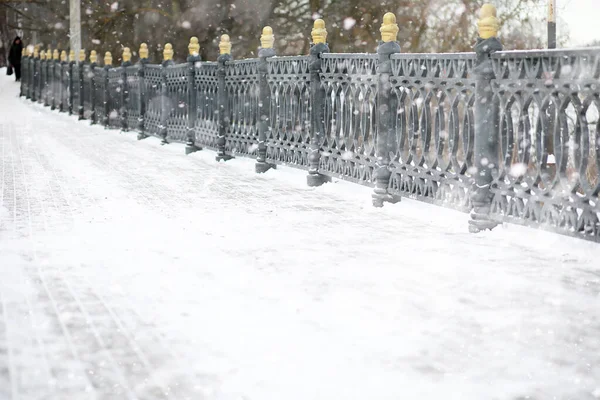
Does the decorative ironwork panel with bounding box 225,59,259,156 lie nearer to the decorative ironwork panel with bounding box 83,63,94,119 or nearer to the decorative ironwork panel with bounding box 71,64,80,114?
the decorative ironwork panel with bounding box 83,63,94,119

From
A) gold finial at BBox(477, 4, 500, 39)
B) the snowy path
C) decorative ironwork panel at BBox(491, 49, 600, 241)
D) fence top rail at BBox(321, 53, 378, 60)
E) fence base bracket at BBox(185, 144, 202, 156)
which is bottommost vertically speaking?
the snowy path

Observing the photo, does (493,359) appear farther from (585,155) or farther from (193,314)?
(585,155)

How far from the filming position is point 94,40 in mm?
37000

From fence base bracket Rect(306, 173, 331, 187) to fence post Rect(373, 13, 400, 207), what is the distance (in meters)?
1.77

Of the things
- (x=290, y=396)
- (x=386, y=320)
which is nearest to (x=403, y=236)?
(x=386, y=320)

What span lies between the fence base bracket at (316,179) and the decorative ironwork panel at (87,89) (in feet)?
53.3

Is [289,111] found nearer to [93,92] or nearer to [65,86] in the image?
[93,92]

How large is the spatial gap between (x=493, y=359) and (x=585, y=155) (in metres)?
3.27

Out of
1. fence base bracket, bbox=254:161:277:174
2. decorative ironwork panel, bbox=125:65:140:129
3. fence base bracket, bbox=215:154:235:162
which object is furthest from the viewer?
decorative ironwork panel, bbox=125:65:140:129

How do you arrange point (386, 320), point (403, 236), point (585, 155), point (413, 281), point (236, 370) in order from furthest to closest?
1. point (403, 236)
2. point (585, 155)
3. point (413, 281)
4. point (386, 320)
5. point (236, 370)

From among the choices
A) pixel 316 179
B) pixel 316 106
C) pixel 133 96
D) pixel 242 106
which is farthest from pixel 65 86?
pixel 316 179

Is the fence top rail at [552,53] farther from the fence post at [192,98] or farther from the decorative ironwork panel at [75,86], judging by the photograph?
the decorative ironwork panel at [75,86]

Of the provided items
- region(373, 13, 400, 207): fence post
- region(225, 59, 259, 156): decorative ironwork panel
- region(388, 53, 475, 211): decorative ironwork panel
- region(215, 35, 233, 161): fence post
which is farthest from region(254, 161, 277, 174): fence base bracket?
region(388, 53, 475, 211): decorative ironwork panel

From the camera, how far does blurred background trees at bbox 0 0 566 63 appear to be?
1028 inches
